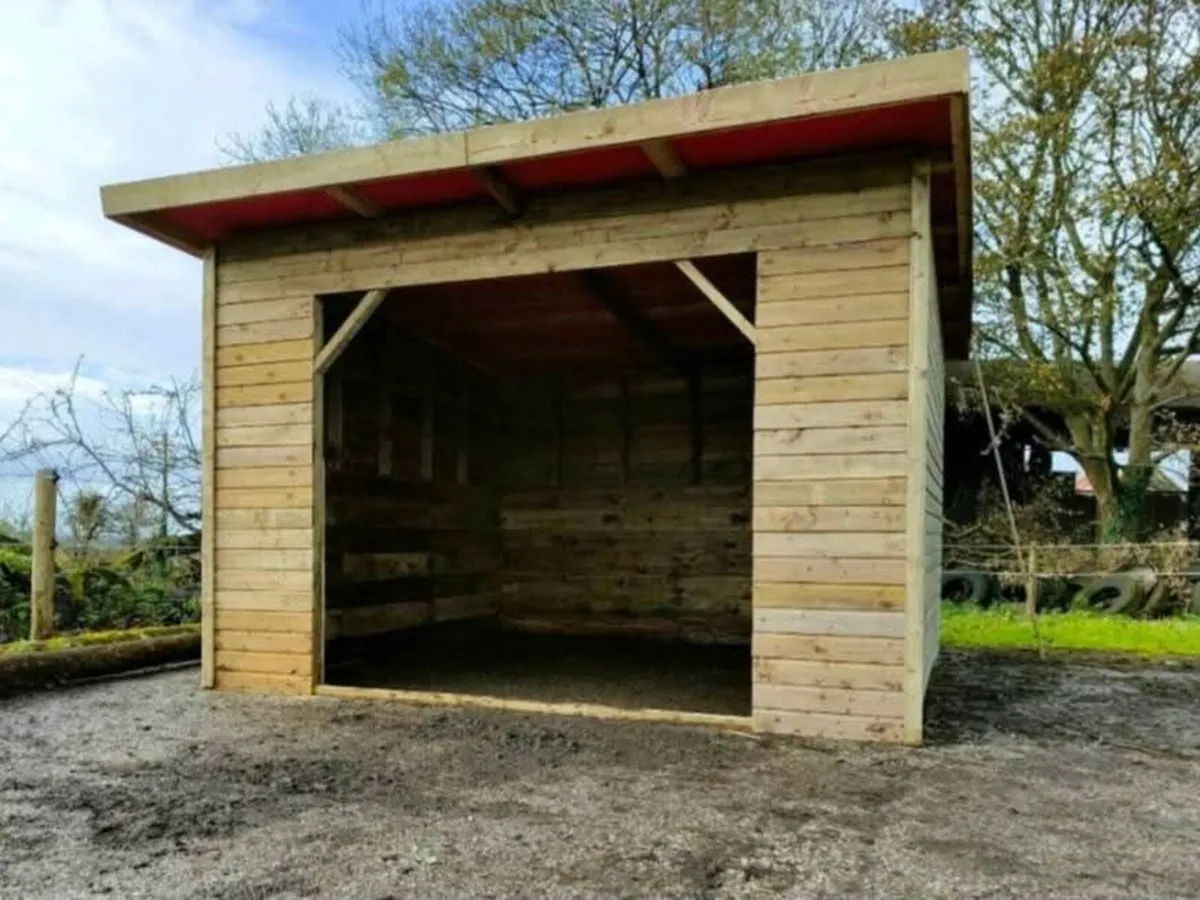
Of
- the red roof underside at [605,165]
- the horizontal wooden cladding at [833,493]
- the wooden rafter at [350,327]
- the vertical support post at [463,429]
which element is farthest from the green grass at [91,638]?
the horizontal wooden cladding at [833,493]

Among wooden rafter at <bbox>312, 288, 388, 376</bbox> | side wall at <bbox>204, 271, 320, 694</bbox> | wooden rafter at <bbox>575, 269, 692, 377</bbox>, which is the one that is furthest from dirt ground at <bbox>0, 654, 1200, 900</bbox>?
wooden rafter at <bbox>575, 269, 692, 377</bbox>

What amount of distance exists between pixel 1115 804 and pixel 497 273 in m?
3.37

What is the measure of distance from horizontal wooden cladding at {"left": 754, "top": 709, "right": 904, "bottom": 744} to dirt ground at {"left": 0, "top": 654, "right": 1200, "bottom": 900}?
5.2 inches

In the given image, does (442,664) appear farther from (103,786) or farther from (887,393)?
(887,393)

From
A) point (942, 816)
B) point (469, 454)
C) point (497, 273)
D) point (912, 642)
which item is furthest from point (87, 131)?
point (942, 816)

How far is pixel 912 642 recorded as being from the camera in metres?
3.73

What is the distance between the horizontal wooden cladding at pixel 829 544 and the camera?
12.4 feet

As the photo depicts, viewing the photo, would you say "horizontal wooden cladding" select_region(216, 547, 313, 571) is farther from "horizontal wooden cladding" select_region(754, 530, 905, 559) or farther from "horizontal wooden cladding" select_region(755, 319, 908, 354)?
"horizontal wooden cladding" select_region(755, 319, 908, 354)

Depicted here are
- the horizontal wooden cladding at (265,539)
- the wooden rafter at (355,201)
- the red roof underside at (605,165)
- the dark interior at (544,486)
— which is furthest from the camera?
the dark interior at (544,486)

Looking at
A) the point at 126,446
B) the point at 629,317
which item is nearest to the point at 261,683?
the point at 629,317

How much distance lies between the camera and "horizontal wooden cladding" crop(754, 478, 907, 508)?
380cm

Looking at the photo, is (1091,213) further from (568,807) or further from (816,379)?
(568,807)

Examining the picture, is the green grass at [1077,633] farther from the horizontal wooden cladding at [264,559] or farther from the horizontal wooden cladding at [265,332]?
the horizontal wooden cladding at [265,332]

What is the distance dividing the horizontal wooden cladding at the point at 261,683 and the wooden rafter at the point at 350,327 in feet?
5.33
